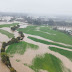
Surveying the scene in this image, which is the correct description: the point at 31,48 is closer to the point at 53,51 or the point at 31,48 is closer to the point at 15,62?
the point at 53,51

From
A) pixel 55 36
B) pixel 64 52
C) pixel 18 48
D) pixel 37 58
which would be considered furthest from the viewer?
pixel 55 36

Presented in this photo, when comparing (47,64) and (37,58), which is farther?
(37,58)

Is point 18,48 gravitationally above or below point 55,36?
above

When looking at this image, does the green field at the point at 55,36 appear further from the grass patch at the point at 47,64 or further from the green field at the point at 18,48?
the grass patch at the point at 47,64

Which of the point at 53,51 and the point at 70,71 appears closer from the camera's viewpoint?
the point at 70,71

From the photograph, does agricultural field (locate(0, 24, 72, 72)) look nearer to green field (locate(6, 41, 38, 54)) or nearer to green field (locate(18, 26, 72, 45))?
green field (locate(6, 41, 38, 54))

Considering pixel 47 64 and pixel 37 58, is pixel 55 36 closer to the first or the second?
pixel 37 58

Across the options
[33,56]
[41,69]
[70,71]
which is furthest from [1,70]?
[70,71]

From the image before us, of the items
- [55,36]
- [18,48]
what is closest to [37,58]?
[18,48]
